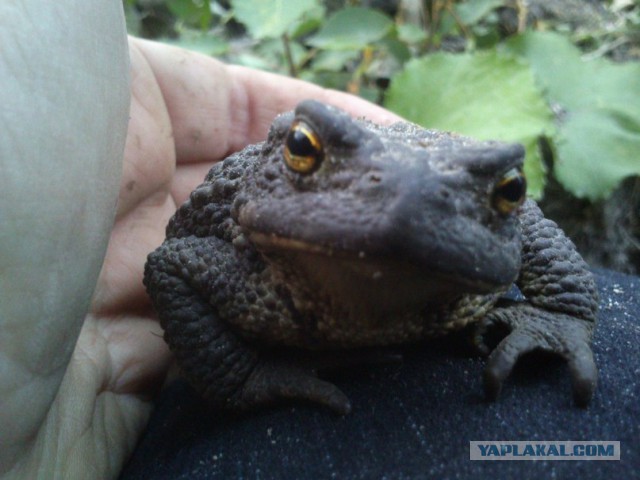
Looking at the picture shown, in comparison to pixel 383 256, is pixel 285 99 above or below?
below

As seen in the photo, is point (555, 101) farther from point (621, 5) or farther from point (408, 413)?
point (408, 413)

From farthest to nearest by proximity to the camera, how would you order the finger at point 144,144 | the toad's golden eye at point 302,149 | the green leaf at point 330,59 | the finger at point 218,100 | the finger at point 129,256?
the green leaf at point 330,59 → the finger at point 218,100 → the finger at point 144,144 → the finger at point 129,256 → the toad's golden eye at point 302,149

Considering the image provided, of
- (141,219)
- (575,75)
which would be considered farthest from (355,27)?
(141,219)

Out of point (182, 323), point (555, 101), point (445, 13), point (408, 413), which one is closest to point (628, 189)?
point (555, 101)

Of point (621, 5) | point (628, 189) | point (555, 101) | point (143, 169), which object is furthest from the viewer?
point (621, 5)

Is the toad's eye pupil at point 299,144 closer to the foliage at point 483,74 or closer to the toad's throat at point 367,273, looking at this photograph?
the toad's throat at point 367,273

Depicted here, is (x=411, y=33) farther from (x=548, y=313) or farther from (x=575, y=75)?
(x=548, y=313)

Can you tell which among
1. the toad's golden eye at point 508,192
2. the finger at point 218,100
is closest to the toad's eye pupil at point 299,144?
the toad's golden eye at point 508,192
